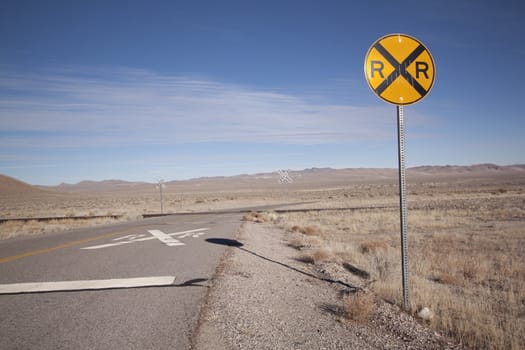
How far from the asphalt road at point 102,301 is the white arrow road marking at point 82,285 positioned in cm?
5

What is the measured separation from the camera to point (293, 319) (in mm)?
4434

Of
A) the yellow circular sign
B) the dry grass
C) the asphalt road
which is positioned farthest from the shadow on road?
the yellow circular sign

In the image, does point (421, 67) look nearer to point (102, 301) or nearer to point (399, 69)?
point (399, 69)

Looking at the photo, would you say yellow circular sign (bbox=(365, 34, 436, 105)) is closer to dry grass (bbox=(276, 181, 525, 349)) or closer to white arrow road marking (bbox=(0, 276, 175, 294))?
dry grass (bbox=(276, 181, 525, 349))

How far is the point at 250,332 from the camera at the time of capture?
3.95 m

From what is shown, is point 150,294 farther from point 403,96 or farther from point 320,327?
point 403,96

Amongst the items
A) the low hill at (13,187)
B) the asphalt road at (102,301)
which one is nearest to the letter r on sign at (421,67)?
the asphalt road at (102,301)

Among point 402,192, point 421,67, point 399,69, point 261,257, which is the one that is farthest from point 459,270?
point 399,69

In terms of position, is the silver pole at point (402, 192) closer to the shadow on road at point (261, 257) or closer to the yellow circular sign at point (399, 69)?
the yellow circular sign at point (399, 69)

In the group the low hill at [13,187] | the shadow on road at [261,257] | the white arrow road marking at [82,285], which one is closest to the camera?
the white arrow road marking at [82,285]

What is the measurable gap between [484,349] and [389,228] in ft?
52.5

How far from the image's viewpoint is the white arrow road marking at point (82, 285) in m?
5.53

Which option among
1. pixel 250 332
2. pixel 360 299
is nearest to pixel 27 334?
pixel 250 332

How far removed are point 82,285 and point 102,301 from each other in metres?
1.11
